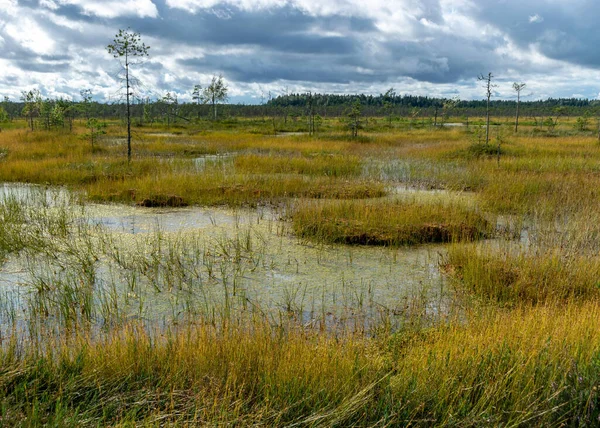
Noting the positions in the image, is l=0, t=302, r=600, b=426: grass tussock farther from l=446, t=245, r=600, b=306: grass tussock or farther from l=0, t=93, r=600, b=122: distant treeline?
l=0, t=93, r=600, b=122: distant treeline

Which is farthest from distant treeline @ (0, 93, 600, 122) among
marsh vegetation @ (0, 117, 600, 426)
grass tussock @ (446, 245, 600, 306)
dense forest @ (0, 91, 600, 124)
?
grass tussock @ (446, 245, 600, 306)

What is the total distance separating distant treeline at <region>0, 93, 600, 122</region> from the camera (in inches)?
1735

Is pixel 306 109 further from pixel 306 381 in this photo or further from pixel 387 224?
pixel 306 381

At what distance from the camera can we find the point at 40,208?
29.5ft

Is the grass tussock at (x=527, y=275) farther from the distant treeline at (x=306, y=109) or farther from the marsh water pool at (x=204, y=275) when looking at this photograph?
the distant treeline at (x=306, y=109)

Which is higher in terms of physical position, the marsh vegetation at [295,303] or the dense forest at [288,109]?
the dense forest at [288,109]

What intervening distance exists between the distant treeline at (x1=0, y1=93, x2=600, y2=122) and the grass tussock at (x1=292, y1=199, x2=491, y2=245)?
8.58 m

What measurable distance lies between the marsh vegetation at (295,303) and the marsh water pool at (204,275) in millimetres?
33

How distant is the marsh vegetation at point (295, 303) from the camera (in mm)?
2832

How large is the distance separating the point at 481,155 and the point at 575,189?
7.67 metres

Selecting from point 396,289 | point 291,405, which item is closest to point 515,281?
point 396,289

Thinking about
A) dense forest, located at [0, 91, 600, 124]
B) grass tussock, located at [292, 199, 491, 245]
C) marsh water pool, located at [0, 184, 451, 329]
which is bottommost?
marsh water pool, located at [0, 184, 451, 329]

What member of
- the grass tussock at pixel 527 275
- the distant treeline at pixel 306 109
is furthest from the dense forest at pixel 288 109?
the grass tussock at pixel 527 275

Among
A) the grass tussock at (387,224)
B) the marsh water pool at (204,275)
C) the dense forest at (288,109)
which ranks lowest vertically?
the marsh water pool at (204,275)
